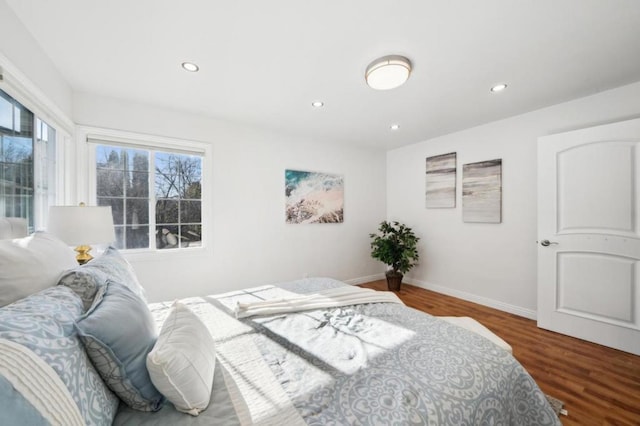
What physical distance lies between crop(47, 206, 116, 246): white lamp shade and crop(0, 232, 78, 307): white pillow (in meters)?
0.75

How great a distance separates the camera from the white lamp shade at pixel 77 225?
177cm

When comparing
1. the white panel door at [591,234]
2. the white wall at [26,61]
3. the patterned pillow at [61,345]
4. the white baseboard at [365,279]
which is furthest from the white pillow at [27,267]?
the white panel door at [591,234]

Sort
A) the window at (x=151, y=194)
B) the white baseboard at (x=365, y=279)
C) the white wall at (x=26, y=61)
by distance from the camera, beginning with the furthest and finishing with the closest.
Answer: the white baseboard at (x=365, y=279)
the window at (x=151, y=194)
the white wall at (x=26, y=61)

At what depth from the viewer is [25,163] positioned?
182 cm

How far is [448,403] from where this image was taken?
96 cm

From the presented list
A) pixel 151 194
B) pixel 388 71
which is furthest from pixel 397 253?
pixel 151 194

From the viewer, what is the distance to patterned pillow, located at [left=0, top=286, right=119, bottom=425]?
0.58 metres

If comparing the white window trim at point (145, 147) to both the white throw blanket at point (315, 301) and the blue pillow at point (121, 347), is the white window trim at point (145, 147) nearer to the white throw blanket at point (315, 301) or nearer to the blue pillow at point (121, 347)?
the white throw blanket at point (315, 301)

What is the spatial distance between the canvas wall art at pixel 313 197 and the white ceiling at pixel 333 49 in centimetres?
120

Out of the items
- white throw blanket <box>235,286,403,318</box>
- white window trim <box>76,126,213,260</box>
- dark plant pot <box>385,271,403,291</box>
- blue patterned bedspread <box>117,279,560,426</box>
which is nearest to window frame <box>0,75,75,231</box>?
white window trim <box>76,126,213,260</box>

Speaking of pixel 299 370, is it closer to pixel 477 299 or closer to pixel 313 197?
pixel 313 197

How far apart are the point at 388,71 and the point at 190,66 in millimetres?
1603

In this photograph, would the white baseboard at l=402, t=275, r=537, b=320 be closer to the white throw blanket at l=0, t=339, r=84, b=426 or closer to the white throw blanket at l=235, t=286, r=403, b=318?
the white throw blanket at l=235, t=286, r=403, b=318

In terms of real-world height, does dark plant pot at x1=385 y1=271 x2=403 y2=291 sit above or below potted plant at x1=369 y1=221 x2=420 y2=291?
below
